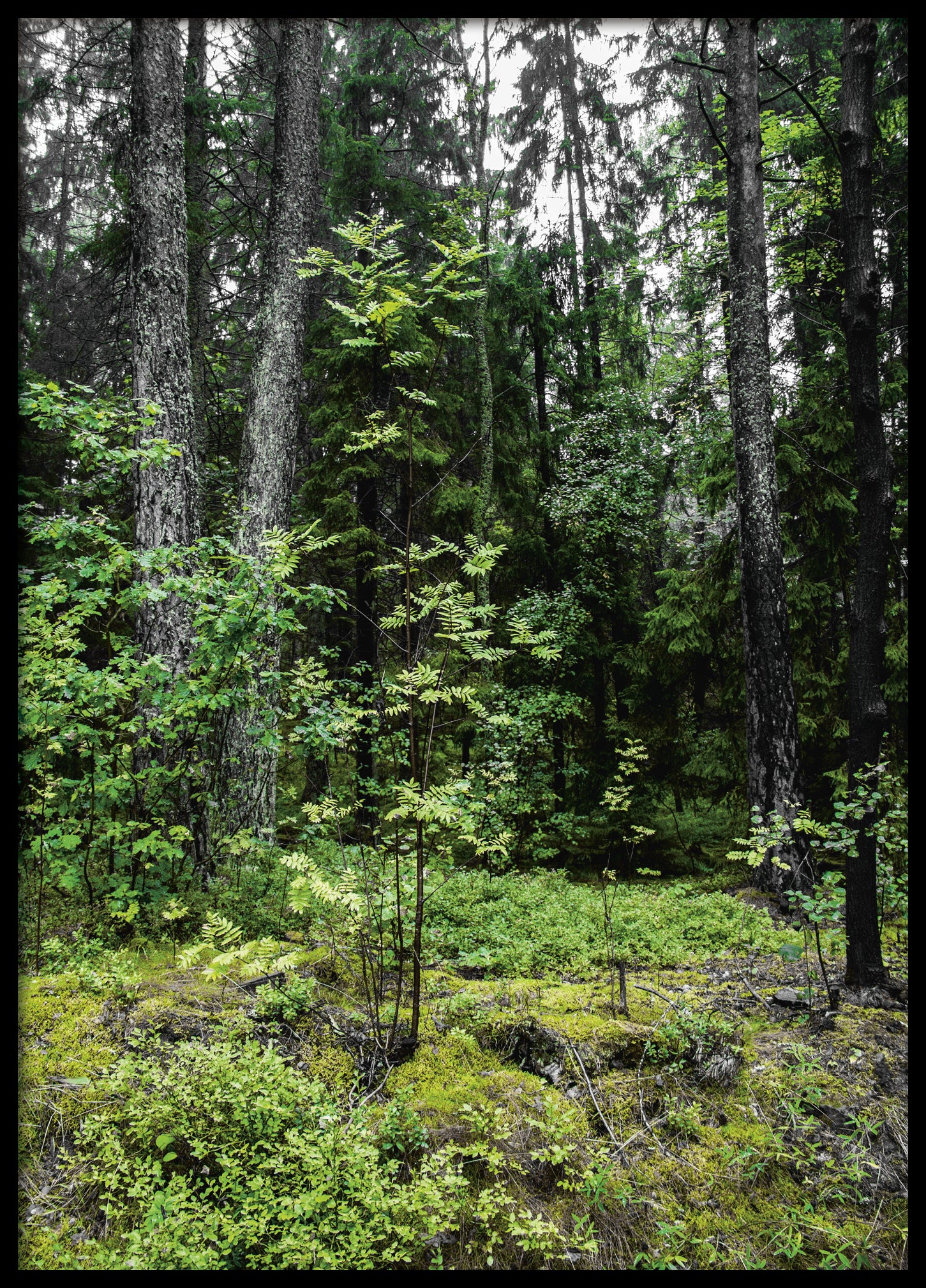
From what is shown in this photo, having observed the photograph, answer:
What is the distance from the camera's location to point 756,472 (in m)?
6.17

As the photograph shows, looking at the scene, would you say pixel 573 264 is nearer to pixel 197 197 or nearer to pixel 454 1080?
pixel 197 197

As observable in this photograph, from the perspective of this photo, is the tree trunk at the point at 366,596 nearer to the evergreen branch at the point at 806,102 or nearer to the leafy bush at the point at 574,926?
the leafy bush at the point at 574,926

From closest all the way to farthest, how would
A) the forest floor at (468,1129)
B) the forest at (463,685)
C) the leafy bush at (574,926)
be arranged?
the forest floor at (468,1129), the forest at (463,685), the leafy bush at (574,926)

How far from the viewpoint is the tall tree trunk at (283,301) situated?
6332 mm

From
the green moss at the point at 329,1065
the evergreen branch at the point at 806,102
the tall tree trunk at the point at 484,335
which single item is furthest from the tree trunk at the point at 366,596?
the evergreen branch at the point at 806,102

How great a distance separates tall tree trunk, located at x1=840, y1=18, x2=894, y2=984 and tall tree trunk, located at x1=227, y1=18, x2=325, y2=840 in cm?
500

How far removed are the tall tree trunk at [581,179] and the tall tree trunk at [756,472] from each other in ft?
22.0

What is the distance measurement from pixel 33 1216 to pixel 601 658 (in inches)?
399

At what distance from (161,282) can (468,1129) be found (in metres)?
6.35

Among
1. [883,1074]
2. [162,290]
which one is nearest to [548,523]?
[162,290]

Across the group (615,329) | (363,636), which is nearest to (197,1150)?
(363,636)

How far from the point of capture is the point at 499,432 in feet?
38.5

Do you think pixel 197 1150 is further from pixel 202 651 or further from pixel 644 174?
pixel 644 174

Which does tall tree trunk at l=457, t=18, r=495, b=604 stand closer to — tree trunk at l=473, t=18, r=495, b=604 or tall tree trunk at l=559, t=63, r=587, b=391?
tree trunk at l=473, t=18, r=495, b=604
